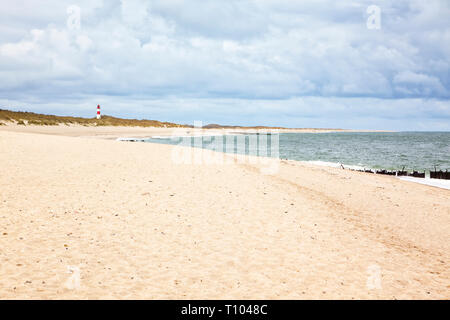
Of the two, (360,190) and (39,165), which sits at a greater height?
(39,165)

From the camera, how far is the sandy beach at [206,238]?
301 inches

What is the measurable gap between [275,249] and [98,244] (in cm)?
481

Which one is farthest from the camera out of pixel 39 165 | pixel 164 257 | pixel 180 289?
pixel 39 165

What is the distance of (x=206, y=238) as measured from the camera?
10.5m

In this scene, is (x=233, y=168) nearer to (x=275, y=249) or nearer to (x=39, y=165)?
(x=39, y=165)

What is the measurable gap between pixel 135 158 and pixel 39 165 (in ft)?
19.5

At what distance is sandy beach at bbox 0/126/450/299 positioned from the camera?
301 inches

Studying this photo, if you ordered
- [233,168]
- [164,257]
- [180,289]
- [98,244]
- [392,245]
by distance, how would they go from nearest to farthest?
[180,289]
[164,257]
[98,244]
[392,245]
[233,168]

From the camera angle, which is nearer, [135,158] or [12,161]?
[12,161]

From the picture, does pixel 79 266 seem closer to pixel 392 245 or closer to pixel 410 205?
pixel 392 245

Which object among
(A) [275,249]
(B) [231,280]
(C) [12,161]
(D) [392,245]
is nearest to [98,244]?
(B) [231,280]

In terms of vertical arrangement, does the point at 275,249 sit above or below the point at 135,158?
below

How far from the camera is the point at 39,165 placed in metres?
19.5

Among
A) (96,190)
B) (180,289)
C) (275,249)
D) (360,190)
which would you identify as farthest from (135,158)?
(180,289)
